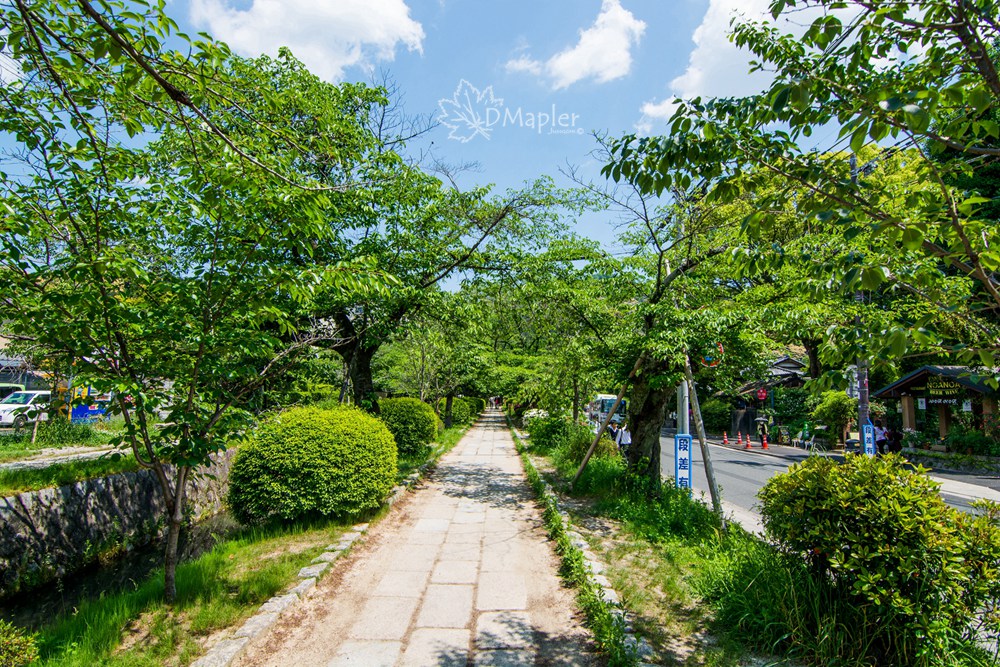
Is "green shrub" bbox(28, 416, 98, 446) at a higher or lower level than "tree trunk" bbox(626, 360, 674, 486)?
lower

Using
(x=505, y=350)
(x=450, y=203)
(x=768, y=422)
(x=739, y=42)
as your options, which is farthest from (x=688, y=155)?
(x=768, y=422)

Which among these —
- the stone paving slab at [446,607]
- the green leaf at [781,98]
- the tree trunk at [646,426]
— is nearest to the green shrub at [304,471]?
the stone paving slab at [446,607]

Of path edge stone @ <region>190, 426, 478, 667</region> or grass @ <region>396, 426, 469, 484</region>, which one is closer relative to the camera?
path edge stone @ <region>190, 426, 478, 667</region>

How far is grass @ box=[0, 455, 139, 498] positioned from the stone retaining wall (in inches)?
3.2

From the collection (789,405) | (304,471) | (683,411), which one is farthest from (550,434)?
(789,405)

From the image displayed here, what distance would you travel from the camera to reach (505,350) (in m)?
21.5

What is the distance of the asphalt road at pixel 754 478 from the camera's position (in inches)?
435

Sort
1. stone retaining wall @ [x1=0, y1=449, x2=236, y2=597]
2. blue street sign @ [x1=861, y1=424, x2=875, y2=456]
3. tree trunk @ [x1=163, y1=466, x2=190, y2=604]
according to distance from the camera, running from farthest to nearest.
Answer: blue street sign @ [x1=861, y1=424, x2=875, y2=456], stone retaining wall @ [x1=0, y1=449, x2=236, y2=597], tree trunk @ [x1=163, y1=466, x2=190, y2=604]

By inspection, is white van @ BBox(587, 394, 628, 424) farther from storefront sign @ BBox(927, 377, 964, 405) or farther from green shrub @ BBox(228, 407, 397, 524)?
green shrub @ BBox(228, 407, 397, 524)

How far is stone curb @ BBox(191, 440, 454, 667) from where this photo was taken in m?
3.54

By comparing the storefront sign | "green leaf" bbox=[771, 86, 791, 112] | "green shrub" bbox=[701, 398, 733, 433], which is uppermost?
the storefront sign

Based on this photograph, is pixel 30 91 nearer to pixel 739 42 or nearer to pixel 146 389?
pixel 146 389

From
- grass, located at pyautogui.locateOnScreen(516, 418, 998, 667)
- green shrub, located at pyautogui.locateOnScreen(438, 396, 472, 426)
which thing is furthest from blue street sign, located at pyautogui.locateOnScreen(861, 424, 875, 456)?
green shrub, located at pyautogui.locateOnScreen(438, 396, 472, 426)

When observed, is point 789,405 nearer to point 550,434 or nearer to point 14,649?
point 550,434
